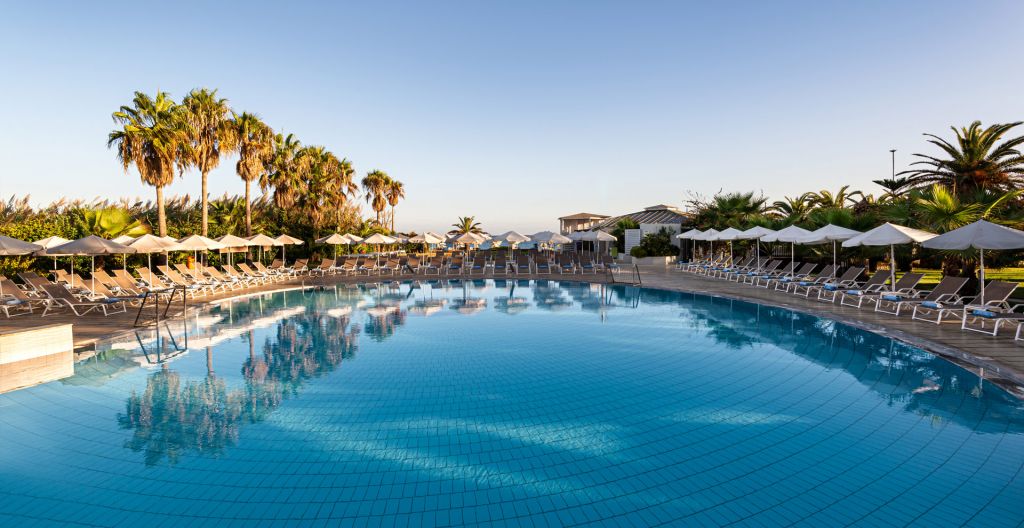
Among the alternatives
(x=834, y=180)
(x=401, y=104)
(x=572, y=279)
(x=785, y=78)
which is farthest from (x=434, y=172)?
(x=834, y=180)

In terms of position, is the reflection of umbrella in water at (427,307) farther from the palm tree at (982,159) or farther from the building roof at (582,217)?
the building roof at (582,217)

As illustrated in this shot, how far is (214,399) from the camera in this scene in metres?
5.66

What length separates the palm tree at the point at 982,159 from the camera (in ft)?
47.3

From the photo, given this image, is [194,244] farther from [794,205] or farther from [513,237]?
[794,205]

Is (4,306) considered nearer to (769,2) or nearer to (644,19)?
(644,19)

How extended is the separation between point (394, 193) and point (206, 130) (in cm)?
2183

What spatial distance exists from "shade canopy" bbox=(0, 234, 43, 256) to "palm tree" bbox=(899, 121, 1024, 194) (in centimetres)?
2630

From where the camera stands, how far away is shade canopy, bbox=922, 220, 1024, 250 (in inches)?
315

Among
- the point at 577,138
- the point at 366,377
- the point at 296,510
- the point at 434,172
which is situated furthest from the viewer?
the point at 434,172

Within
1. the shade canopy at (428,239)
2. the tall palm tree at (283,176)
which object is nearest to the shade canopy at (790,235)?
the shade canopy at (428,239)

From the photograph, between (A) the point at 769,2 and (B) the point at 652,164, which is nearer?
(A) the point at 769,2

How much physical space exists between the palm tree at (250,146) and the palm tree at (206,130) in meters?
0.94

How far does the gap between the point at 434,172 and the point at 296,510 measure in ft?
103

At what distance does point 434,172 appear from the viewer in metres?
33.4
